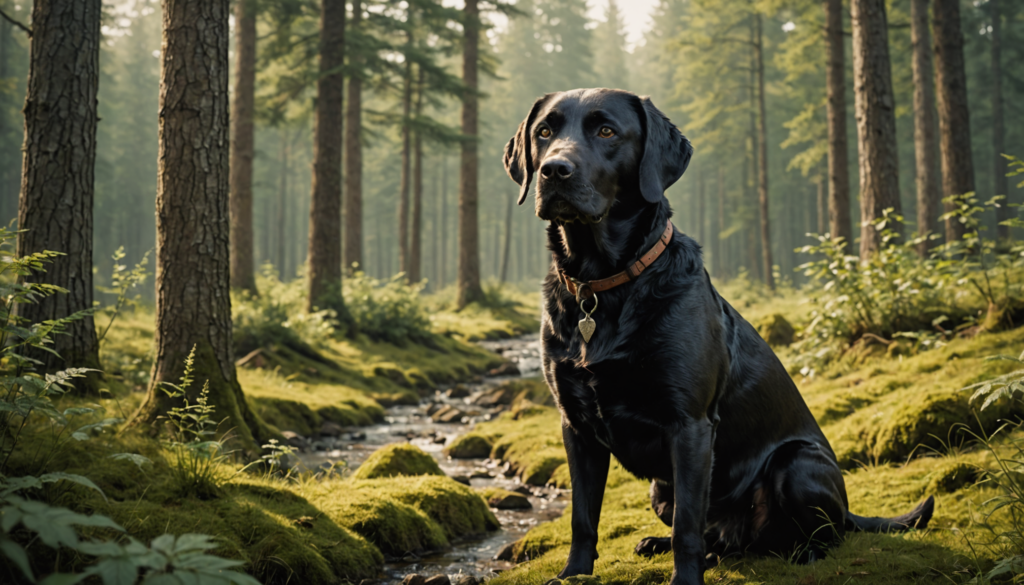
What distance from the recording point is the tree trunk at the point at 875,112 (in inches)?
404

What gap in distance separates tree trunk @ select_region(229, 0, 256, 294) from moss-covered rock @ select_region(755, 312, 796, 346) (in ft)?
35.7

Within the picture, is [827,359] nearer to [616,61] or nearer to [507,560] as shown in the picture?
[507,560]

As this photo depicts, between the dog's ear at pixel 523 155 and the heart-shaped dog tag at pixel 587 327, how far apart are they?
0.79 m

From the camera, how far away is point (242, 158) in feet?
51.4

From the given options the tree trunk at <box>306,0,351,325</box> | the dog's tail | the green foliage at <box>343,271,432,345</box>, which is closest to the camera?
the dog's tail

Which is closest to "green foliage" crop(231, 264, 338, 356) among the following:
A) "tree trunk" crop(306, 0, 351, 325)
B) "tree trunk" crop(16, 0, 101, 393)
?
"tree trunk" crop(306, 0, 351, 325)

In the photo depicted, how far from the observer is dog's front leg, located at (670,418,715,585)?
2953mm

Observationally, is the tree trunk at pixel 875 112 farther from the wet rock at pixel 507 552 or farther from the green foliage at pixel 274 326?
the green foliage at pixel 274 326

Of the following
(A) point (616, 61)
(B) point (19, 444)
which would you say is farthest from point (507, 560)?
(A) point (616, 61)

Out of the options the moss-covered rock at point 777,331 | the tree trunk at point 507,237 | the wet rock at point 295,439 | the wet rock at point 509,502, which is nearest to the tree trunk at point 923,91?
the moss-covered rock at point 777,331

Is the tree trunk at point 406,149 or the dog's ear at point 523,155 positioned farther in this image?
the tree trunk at point 406,149

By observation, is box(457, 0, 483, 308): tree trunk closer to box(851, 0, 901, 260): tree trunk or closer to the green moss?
box(851, 0, 901, 260): tree trunk

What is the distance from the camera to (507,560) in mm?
4547

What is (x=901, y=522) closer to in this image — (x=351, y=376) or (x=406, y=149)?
(x=351, y=376)
